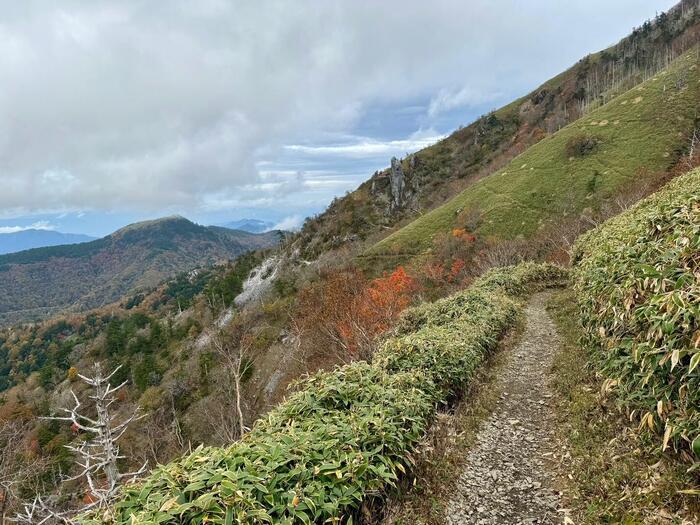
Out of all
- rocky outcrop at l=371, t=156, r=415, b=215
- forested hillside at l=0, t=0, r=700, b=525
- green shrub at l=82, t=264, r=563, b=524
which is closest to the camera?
green shrub at l=82, t=264, r=563, b=524

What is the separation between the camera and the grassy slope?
196ft

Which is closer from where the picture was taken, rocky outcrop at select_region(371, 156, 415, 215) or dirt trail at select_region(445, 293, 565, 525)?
dirt trail at select_region(445, 293, 565, 525)

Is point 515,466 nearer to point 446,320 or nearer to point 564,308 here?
point 446,320

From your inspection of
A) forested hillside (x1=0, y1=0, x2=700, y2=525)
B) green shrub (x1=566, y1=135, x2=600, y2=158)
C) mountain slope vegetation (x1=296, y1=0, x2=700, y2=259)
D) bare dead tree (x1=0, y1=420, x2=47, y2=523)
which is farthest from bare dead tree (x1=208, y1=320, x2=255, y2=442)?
mountain slope vegetation (x1=296, y1=0, x2=700, y2=259)

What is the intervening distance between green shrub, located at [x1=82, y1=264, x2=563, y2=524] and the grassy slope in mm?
59130

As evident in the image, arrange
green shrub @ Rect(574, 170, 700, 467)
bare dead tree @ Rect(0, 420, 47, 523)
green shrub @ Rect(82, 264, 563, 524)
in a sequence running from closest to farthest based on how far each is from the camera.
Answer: green shrub @ Rect(82, 264, 563, 524), green shrub @ Rect(574, 170, 700, 467), bare dead tree @ Rect(0, 420, 47, 523)

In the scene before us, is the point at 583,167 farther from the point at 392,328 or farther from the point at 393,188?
the point at 393,188

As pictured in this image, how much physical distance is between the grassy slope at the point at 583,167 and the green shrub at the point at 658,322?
2242 inches

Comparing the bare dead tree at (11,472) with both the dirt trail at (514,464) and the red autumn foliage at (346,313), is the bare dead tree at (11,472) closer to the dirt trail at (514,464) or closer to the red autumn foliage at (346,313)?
the dirt trail at (514,464)

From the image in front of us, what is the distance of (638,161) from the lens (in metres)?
59.6

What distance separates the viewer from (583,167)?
213 feet

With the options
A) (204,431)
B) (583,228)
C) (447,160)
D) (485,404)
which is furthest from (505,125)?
(485,404)

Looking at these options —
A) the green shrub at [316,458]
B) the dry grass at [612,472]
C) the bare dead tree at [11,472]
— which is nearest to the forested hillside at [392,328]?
the green shrub at [316,458]

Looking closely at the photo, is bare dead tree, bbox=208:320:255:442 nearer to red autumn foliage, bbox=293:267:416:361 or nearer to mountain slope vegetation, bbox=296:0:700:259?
red autumn foliage, bbox=293:267:416:361
